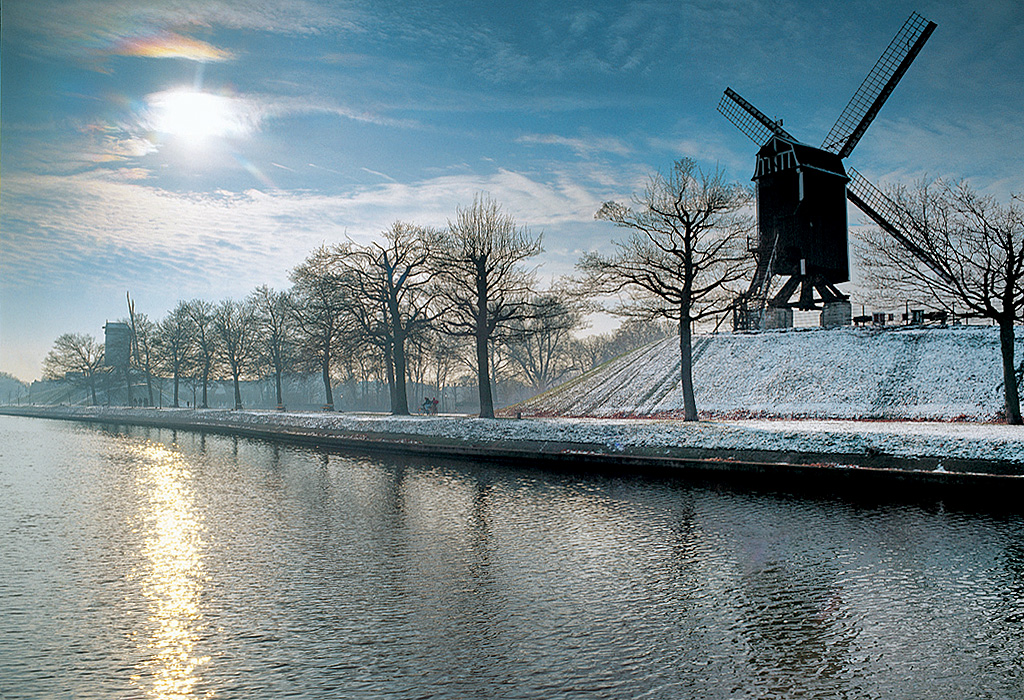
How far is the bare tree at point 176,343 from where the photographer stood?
249ft

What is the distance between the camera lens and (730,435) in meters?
22.0

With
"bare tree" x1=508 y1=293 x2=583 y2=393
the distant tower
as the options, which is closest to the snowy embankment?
"bare tree" x1=508 y1=293 x2=583 y2=393

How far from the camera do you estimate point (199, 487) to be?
20.7 meters

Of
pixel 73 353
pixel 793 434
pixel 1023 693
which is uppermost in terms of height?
pixel 73 353

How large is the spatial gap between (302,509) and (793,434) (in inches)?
572

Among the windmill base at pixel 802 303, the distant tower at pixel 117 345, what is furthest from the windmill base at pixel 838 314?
the distant tower at pixel 117 345

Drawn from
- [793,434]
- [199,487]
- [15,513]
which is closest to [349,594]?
[15,513]

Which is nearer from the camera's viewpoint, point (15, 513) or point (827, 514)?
point (827, 514)

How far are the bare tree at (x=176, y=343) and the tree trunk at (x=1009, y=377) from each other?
72635 mm

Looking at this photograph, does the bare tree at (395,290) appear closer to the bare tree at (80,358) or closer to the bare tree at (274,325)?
the bare tree at (274,325)

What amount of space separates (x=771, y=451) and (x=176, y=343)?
239 ft

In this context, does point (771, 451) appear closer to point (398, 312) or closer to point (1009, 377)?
point (1009, 377)

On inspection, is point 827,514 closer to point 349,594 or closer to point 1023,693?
point 1023,693

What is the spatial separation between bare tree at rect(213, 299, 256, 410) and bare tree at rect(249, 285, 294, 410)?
1.70m
